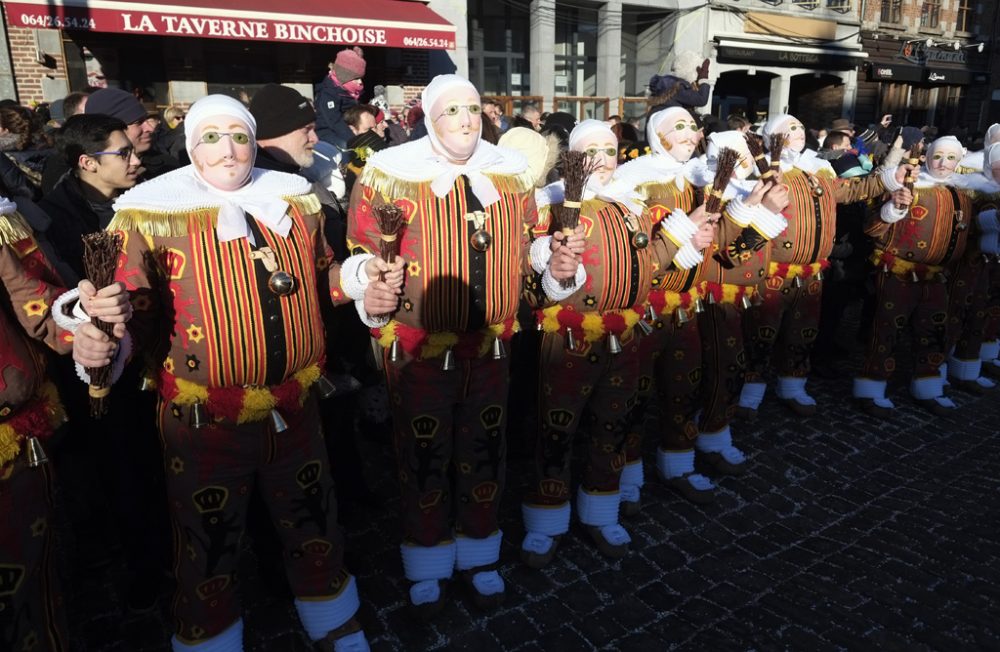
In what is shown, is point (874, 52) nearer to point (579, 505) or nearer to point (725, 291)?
point (725, 291)

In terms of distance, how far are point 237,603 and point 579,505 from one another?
1.82 m

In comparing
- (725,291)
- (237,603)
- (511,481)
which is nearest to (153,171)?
(237,603)

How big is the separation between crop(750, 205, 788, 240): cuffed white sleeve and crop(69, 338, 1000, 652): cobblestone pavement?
170cm

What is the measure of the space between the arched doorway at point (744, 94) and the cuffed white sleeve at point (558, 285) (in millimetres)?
17885

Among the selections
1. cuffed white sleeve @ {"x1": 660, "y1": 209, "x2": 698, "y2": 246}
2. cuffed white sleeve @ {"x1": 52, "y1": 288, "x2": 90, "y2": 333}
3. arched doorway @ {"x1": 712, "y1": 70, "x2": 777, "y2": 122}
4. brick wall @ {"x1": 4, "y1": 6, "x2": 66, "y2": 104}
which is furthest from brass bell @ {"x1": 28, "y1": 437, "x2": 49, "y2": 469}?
arched doorway @ {"x1": 712, "y1": 70, "x2": 777, "y2": 122}

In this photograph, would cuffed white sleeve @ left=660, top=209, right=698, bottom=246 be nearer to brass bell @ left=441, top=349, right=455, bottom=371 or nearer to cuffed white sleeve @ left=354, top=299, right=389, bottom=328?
brass bell @ left=441, top=349, right=455, bottom=371

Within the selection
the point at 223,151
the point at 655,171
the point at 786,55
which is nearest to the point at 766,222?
the point at 655,171

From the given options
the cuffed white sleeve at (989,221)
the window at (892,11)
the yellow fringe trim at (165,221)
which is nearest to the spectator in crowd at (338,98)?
the yellow fringe trim at (165,221)

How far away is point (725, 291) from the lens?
A: 4.25 meters

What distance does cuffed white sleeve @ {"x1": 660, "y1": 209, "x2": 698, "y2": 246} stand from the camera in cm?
325

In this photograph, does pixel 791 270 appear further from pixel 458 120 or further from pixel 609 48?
pixel 609 48

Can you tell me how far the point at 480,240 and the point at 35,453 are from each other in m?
1.70

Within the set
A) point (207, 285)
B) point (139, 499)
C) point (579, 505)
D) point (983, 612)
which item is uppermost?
point (207, 285)

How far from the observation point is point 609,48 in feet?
52.0
